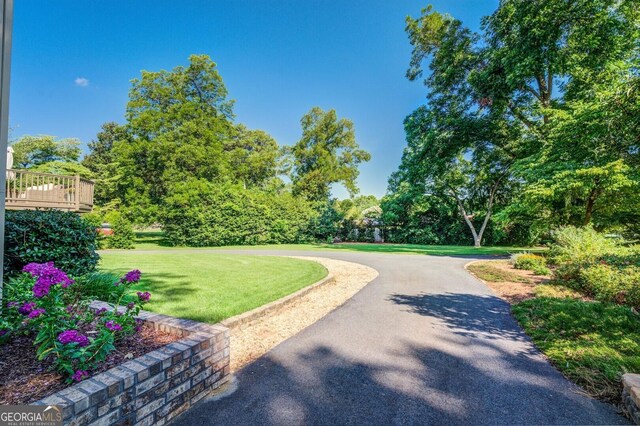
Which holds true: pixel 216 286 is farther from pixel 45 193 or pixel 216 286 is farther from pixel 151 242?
pixel 151 242

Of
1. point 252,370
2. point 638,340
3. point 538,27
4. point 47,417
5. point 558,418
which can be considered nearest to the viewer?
point 47,417

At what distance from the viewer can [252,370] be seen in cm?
296

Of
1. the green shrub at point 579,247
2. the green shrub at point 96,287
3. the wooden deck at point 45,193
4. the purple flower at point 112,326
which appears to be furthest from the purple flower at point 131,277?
the green shrub at point 579,247

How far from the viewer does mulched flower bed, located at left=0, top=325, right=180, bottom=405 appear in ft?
6.10

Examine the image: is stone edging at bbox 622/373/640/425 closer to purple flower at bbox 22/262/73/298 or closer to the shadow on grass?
purple flower at bbox 22/262/73/298

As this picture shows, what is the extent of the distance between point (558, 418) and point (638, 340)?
2607 mm

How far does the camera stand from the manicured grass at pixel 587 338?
280 cm

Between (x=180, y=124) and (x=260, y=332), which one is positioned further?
(x=180, y=124)

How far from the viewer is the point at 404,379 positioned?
281cm

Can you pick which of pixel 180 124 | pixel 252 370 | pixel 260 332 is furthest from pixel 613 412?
pixel 180 124

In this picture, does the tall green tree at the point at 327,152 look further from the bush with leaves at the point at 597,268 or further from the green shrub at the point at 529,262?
the bush with leaves at the point at 597,268

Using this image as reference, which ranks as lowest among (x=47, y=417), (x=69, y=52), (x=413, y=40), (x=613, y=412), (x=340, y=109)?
(x=613, y=412)

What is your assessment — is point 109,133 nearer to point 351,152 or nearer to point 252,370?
point 351,152

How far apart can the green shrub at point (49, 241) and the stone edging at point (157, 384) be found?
3.48 meters
